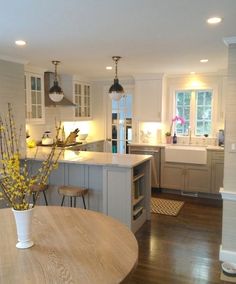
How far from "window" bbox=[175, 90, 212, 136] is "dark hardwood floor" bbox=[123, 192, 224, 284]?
181cm

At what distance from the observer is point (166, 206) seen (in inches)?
201

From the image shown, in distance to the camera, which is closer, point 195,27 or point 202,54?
point 195,27

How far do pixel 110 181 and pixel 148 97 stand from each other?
289 centimetres

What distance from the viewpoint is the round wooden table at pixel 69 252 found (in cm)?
143

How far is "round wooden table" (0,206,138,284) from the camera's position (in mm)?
1428

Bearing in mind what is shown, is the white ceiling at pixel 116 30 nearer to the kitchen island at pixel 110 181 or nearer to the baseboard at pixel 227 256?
the kitchen island at pixel 110 181

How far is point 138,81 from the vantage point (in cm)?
627

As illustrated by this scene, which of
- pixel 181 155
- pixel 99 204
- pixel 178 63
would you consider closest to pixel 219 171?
pixel 181 155

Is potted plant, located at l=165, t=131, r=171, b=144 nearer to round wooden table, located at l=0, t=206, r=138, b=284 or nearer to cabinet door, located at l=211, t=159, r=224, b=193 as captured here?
cabinet door, located at l=211, t=159, r=224, b=193

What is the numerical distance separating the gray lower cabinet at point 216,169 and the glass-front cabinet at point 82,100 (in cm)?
301

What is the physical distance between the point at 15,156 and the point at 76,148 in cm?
441

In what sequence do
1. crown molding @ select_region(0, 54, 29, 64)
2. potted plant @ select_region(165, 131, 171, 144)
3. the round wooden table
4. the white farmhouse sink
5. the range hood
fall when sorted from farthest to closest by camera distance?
potted plant @ select_region(165, 131, 171, 144) < the range hood < the white farmhouse sink < crown molding @ select_region(0, 54, 29, 64) < the round wooden table

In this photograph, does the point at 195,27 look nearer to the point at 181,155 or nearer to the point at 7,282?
the point at 7,282

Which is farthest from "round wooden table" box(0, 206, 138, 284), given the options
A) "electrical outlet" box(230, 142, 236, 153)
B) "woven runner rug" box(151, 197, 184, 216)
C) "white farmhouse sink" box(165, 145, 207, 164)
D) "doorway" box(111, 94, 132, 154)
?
"doorway" box(111, 94, 132, 154)
